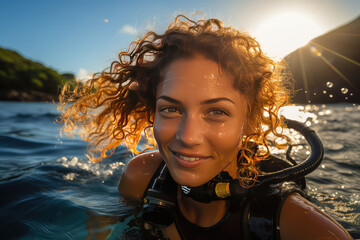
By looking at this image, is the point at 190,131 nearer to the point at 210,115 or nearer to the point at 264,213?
the point at 210,115

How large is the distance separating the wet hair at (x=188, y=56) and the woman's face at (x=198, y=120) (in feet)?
0.39

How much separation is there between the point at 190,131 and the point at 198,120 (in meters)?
0.10

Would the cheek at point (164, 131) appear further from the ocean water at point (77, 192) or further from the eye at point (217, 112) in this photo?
the ocean water at point (77, 192)

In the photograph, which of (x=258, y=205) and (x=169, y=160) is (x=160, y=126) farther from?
(x=258, y=205)

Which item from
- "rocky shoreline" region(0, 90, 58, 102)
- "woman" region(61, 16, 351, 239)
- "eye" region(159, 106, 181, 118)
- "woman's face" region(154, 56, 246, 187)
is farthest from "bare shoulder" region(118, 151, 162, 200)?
"rocky shoreline" region(0, 90, 58, 102)

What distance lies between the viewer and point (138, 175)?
8.52 feet

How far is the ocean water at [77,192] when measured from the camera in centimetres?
233

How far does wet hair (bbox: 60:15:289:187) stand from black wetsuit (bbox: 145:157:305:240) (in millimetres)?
186

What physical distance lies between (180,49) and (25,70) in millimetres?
53344

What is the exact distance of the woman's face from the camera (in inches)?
60.6

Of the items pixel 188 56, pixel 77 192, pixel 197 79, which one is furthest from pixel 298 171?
pixel 77 192

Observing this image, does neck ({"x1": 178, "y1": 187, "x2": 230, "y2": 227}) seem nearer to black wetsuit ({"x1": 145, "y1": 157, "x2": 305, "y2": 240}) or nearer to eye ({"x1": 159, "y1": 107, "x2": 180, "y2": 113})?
black wetsuit ({"x1": 145, "y1": 157, "x2": 305, "y2": 240})

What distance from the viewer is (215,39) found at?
5.82 feet

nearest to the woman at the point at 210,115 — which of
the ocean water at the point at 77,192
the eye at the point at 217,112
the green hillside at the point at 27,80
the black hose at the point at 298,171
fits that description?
the eye at the point at 217,112
